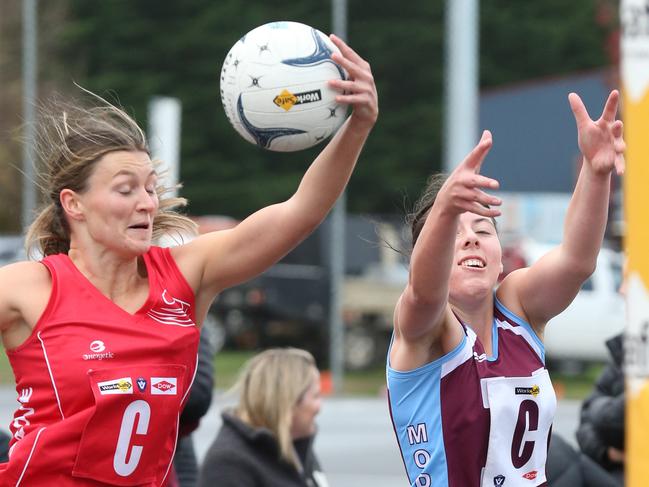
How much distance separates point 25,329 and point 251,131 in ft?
2.67

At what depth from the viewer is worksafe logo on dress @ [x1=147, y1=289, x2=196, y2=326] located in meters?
3.67

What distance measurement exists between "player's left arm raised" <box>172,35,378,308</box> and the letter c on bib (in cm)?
39

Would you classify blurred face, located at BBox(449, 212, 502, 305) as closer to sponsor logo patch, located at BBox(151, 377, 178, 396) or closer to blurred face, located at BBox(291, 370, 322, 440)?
sponsor logo patch, located at BBox(151, 377, 178, 396)

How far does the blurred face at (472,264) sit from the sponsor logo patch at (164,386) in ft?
2.89

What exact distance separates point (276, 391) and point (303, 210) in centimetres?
239

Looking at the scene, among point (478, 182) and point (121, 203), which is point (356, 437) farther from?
point (478, 182)

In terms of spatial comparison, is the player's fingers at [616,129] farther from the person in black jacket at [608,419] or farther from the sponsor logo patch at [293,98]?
the person in black jacket at [608,419]

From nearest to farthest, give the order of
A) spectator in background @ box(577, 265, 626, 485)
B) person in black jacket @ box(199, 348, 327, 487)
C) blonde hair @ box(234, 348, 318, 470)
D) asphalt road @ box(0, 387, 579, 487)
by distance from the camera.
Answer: spectator in background @ box(577, 265, 626, 485) < person in black jacket @ box(199, 348, 327, 487) < blonde hair @ box(234, 348, 318, 470) < asphalt road @ box(0, 387, 579, 487)

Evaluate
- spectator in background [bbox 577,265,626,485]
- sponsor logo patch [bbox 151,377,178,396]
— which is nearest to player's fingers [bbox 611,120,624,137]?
sponsor logo patch [bbox 151,377,178,396]

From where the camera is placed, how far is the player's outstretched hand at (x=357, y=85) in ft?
11.6

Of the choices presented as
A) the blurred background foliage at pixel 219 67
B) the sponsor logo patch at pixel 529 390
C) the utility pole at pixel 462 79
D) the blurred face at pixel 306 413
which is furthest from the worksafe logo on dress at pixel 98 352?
the blurred background foliage at pixel 219 67

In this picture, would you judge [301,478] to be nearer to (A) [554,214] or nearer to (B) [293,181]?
(A) [554,214]

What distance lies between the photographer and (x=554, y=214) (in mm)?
22719

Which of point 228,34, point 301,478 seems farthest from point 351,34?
point 301,478
